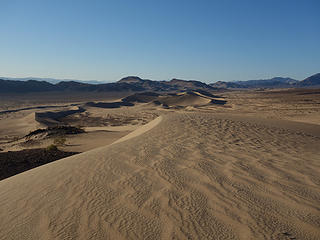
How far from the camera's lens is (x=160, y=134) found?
8.35 metres

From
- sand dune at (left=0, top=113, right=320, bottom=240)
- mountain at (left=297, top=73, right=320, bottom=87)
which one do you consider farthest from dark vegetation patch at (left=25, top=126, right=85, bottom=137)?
mountain at (left=297, top=73, right=320, bottom=87)

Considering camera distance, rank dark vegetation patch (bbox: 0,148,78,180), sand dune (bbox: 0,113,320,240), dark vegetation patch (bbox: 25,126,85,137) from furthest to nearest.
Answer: dark vegetation patch (bbox: 25,126,85,137)
dark vegetation patch (bbox: 0,148,78,180)
sand dune (bbox: 0,113,320,240)

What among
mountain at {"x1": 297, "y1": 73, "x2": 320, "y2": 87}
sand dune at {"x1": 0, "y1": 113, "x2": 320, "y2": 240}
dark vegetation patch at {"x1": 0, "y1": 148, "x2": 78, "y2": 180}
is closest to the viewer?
sand dune at {"x1": 0, "y1": 113, "x2": 320, "y2": 240}

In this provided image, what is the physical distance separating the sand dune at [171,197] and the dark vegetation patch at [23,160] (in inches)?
105

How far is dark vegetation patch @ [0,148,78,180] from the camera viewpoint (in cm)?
713

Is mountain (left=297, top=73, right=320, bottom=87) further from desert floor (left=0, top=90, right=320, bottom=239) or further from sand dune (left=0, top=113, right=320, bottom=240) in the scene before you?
sand dune (left=0, top=113, right=320, bottom=240)

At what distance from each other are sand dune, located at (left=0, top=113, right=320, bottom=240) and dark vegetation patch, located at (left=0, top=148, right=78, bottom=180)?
266cm

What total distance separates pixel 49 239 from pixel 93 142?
9529mm

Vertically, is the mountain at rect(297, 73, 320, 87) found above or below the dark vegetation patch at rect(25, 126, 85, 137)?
above

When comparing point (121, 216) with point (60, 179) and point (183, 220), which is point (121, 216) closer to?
point (183, 220)

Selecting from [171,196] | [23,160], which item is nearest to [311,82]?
[23,160]

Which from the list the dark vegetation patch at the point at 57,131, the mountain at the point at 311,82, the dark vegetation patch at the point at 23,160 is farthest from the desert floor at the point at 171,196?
the mountain at the point at 311,82

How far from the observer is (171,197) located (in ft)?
11.1

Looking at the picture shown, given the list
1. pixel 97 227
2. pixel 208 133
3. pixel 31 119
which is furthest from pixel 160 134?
pixel 31 119
